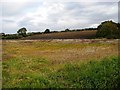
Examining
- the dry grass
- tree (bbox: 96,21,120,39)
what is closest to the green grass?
the dry grass

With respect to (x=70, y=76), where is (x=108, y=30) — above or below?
above

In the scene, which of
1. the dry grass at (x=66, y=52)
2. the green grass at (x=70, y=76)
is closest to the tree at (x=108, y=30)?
the dry grass at (x=66, y=52)

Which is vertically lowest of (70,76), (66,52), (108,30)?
(70,76)

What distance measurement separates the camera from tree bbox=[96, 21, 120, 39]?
176ft

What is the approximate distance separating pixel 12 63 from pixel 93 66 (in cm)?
584

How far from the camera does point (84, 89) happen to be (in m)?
13.8

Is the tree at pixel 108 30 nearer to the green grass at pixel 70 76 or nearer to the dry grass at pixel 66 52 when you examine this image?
the dry grass at pixel 66 52

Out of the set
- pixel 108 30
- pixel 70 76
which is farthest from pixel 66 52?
pixel 108 30

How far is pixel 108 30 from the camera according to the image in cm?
5453

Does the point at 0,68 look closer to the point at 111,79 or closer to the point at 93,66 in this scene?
the point at 93,66

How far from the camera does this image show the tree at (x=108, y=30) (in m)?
53.8

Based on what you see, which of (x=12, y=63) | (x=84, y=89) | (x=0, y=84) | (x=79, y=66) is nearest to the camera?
(x=84, y=89)

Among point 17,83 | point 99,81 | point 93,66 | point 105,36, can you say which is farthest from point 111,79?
point 105,36

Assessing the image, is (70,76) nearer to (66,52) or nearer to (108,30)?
(66,52)
